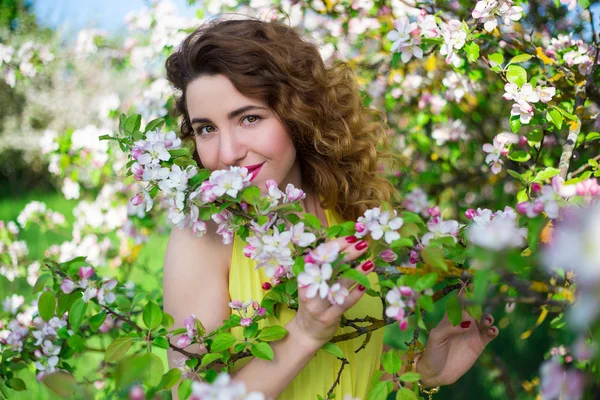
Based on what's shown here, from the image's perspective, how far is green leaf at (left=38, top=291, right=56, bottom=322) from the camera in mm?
1437

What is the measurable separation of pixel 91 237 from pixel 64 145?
536 mm

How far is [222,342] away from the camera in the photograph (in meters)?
1.36

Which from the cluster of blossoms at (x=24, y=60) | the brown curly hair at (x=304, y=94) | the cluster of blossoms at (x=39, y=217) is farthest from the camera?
the cluster of blossoms at (x=39, y=217)

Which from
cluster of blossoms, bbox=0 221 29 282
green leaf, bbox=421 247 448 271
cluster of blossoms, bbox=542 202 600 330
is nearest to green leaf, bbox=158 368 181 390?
green leaf, bbox=421 247 448 271

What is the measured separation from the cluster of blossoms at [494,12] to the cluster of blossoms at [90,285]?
119 centimetres

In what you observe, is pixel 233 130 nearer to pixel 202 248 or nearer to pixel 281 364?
pixel 202 248

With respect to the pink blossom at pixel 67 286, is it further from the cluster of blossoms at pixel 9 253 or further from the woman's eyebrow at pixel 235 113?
the cluster of blossoms at pixel 9 253

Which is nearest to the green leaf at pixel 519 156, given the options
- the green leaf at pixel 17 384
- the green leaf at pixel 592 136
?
the green leaf at pixel 592 136

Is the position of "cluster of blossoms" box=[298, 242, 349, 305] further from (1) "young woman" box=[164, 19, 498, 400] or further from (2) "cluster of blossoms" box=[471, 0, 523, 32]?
(2) "cluster of blossoms" box=[471, 0, 523, 32]

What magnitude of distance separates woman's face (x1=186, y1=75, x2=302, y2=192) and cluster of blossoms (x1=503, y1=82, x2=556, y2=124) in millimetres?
630

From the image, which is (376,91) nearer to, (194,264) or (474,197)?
(474,197)

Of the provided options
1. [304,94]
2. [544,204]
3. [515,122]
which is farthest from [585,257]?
[304,94]

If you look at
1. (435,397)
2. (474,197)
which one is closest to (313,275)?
(435,397)

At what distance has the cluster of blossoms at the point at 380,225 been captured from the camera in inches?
45.4
